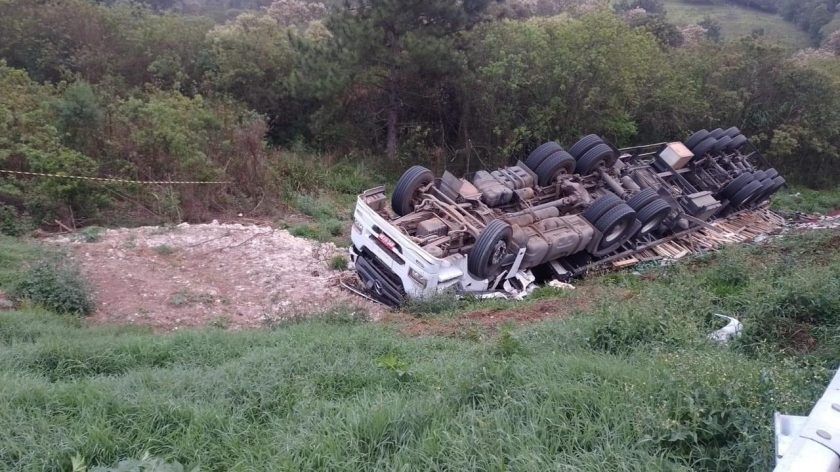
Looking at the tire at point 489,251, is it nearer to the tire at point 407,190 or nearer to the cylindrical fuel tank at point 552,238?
the cylindrical fuel tank at point 552,238

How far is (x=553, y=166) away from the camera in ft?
32.3

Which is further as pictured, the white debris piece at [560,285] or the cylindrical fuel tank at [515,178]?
the cylindrical fuel tank at [515,178]

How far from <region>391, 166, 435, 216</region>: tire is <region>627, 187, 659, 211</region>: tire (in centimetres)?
326

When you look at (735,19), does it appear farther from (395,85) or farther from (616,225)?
(616,225)

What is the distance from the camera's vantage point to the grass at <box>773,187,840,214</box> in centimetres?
1508

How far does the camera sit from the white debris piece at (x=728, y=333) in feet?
14.4

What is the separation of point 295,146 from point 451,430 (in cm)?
1396

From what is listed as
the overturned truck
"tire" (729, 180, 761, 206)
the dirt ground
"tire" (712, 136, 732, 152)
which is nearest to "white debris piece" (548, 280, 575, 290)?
the overturned truck

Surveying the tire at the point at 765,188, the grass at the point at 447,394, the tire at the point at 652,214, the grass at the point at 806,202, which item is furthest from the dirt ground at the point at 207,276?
the grass at the point at 806,202

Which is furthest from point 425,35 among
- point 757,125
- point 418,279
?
point 757,125

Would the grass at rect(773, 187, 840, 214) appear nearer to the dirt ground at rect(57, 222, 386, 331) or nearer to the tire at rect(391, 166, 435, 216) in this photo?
the tire at rect(391, 166, 435, 216)

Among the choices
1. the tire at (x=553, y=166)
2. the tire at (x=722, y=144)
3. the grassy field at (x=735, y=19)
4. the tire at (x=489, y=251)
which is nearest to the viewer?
the tire at (x=489, y=251)

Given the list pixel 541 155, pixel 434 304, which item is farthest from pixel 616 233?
pixel 434 304

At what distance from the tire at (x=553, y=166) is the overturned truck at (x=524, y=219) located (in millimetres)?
19
